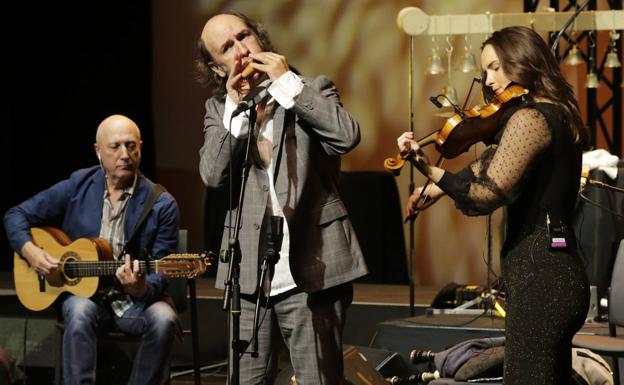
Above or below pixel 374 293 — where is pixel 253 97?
above

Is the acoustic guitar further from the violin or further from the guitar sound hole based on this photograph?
the violin

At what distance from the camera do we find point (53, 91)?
770 centimetres

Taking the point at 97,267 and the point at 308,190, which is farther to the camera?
the point at 97,267

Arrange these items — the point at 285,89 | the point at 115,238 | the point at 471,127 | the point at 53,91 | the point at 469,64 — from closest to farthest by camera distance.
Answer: the point at 285,89 < the point at 471,127 < the point at 115,238 < the point at 469,64 < the point at 53,91

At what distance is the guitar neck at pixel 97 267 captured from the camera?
180 inches

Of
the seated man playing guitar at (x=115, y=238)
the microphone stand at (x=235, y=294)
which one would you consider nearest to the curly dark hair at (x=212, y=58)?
the microphone stand at (x=235, y=294)

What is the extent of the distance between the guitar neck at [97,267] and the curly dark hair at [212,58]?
1607 mm

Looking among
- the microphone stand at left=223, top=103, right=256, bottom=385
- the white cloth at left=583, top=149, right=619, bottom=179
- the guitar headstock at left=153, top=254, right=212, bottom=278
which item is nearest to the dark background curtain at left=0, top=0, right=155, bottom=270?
the guitar headstock at left=153, top=254, right=212, bottom=278

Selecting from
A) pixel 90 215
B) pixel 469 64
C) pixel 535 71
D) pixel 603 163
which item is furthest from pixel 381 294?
pixel 535 71

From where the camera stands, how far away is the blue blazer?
4.76 metres

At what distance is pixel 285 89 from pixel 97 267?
2.28 metres

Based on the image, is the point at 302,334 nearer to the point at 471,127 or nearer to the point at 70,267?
the point at 471,127

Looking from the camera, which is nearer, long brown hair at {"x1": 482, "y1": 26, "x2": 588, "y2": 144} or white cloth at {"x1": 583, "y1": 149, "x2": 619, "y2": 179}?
long brown hair at {"x1": 482, "y1": 26, "x2": 588, "y2": 144}

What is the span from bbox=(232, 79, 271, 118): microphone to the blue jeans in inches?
84.1
